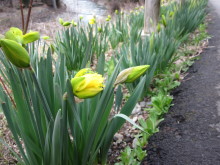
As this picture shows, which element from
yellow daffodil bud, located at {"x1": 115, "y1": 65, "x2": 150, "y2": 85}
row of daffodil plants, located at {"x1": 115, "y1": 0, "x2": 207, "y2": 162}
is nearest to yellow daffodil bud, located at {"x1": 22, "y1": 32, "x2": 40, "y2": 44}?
yellow daffodil bud, located at {"x1": 115, "y1": 65, "x2": 150, "y2": 85}

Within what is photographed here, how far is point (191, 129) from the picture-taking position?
4.20 feet

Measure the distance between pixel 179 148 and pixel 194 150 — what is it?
0.07 metres

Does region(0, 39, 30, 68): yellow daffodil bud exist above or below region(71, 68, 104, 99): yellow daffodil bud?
above

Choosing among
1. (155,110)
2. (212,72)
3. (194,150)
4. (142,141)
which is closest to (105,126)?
(142,141)

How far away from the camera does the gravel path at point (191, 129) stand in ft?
3.56

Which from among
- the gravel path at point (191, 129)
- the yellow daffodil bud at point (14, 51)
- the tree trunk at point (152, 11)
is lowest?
the gravel path at point (191, 129)

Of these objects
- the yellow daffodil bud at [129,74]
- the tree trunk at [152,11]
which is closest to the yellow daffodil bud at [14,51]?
the yellow daffodil bud at [129,74]

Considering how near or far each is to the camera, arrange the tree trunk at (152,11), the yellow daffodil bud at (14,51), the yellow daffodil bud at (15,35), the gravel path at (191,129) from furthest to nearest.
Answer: the tree trunk at (152,11) → the gravel path at (191,129) → the yellow daffodil bud at (15,35) → the yellow daffodil bud at (14,51)

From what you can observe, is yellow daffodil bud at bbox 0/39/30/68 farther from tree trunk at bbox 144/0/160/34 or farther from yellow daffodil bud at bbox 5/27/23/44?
tree trunk at bbox 144/0/160/34

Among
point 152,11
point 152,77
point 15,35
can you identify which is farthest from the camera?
point 152,11

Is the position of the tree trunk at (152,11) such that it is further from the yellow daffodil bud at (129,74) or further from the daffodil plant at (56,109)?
the yellow daffodil bud at (129,74)

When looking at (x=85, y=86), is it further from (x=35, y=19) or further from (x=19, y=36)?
(x=35, y=19)

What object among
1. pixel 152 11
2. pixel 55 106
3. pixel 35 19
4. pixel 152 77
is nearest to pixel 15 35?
pixel 55 106

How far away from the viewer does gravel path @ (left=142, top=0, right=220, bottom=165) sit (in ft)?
3.56
